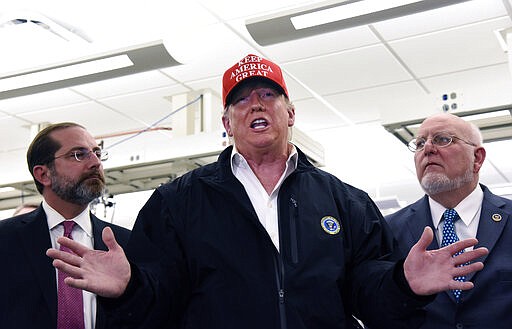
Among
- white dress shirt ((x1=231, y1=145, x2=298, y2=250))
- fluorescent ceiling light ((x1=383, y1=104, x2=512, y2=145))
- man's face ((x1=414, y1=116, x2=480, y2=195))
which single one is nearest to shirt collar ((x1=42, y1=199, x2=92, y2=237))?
white dress shirt ((x1=231, y1=145, x2=298, y2=250))

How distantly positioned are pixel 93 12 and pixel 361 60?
1890 millimetres

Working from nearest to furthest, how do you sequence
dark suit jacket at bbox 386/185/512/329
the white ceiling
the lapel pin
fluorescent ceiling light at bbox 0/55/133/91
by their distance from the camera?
dark suit jacket at bbox 386/185/512/329 < the lapel pin < fluorescent ceiling light at bbox 0/55/133/91 < the white ceiling

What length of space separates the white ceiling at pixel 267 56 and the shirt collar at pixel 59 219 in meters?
1.12

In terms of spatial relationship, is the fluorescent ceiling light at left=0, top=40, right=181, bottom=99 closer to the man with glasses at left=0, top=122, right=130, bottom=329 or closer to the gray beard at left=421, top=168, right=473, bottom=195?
the man with glasses at left=0, top=122, right=130, bottom=329

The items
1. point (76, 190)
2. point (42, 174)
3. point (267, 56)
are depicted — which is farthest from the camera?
point (267, 56)

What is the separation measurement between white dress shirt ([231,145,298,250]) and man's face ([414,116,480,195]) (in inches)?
25.0

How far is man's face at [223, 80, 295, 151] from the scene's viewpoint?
5.98 ft

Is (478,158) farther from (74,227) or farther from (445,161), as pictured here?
(74,227)

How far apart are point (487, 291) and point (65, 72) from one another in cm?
238

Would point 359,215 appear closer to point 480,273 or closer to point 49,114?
point 480,273

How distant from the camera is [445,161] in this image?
90.6 inches

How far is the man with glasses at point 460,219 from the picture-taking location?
6.42ft

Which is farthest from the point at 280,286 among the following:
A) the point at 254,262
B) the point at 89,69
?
the point at 89,69

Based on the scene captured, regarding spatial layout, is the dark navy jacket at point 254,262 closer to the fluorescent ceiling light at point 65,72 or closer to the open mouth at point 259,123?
the open mouth at point 259,123
